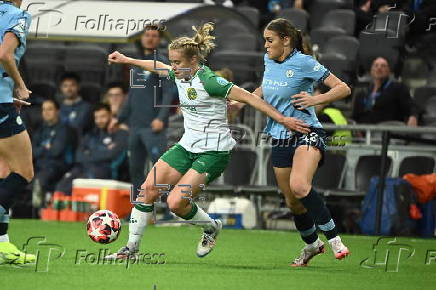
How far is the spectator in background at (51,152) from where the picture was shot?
17.3 metres

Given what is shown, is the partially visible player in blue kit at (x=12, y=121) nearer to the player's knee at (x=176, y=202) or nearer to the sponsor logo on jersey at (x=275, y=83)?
the player's knee at (x=176, y=202)

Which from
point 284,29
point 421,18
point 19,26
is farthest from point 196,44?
point 421,18

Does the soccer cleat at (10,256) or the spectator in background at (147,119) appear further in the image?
the spectator in background at (147,119)

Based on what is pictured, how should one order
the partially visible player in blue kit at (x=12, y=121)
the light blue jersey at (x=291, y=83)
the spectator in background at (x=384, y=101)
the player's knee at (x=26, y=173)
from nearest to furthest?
1. the partially visible player in blue kit at (x=12, y=121)
2. the player's knee at (x=26, y=173)
3. the light blue jersey at (x=291, y=83)
4. the spectator in background at (x=384, y=101)

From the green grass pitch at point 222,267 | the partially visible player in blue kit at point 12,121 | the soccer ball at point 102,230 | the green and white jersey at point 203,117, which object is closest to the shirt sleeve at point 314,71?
the green and white jersey at point 203,117

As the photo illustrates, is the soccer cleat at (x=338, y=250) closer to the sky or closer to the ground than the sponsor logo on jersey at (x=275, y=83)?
closer to the ground

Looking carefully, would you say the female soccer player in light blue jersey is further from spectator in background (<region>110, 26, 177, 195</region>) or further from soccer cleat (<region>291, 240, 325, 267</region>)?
spectator in background (<region>110, 26, 177, 195</region>)

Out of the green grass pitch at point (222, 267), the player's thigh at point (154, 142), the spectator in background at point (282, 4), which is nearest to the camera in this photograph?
the green grass pitch at point (222, 267)

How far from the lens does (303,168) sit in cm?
1026

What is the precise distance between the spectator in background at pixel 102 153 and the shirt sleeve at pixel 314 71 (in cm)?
681

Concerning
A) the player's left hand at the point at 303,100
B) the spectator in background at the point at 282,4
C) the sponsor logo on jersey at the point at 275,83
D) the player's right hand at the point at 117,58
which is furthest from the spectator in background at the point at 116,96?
the player's left hand at the point at 303,100

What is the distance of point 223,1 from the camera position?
2038 centimetres

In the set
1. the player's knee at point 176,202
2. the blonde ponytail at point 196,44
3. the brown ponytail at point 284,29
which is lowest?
the player's knee at point 176,202

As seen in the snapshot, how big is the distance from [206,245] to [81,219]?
6.18 meters
